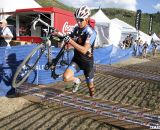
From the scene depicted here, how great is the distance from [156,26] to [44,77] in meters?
113

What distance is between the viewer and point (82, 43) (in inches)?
260

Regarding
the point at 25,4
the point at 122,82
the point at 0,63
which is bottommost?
the point at 122,82

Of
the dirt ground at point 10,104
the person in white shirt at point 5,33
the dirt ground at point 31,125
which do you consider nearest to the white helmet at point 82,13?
the dirt ground at point 31,125

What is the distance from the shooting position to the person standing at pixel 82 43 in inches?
250

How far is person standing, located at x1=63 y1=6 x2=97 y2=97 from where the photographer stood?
250 inches

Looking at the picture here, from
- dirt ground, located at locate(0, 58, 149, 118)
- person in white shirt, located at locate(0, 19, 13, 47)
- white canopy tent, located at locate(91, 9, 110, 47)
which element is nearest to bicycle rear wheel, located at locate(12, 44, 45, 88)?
dirt ground, located at locate(0, 58, 149, 118)

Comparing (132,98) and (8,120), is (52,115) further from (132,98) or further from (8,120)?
(132,98)

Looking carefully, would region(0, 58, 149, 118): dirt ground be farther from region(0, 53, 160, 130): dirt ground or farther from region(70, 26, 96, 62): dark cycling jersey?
region(70, 26, 96, 62): dark cycling jersey

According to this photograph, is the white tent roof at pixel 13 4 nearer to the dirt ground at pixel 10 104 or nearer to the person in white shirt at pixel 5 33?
the person in white shirt at pixel 5 33

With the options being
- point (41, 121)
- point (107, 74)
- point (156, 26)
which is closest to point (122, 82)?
point (107, 74)

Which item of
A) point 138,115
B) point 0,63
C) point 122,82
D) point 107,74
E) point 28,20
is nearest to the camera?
point 138,115

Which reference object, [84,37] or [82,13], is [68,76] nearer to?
[84,37]

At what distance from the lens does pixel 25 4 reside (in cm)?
1894

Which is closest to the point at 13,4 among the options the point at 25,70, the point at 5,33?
the point at 5,33
